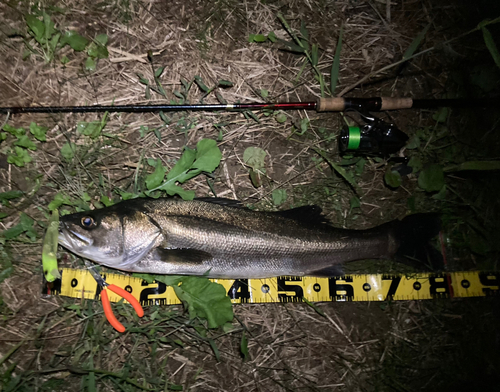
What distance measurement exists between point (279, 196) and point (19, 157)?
282cm

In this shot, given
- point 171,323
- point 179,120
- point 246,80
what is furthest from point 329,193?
point 171,323

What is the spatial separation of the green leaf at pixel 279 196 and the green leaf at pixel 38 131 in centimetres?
256

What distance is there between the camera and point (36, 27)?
132 inches

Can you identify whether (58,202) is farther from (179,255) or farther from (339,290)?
(339,290)

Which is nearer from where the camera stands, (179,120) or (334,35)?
(179,120)

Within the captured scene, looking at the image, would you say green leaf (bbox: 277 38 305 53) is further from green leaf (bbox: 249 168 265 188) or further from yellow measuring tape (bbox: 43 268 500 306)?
yellow measuring tape (bbox: 43 268 500 306)

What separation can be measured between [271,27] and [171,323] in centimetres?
354

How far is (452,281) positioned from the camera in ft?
11.8

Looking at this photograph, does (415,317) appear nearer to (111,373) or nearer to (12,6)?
(111,373)

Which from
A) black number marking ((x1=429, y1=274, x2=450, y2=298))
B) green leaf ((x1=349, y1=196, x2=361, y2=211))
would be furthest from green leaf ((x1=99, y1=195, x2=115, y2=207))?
black number marking ((x1=429, y1=274, x2=450, y2=298))

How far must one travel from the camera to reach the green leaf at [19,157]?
3297mm

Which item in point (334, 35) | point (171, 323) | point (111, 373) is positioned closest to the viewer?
Result: point (111, 373)

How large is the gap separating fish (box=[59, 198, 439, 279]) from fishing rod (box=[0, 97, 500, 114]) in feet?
3.16

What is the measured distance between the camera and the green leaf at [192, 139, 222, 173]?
3.28 metres
